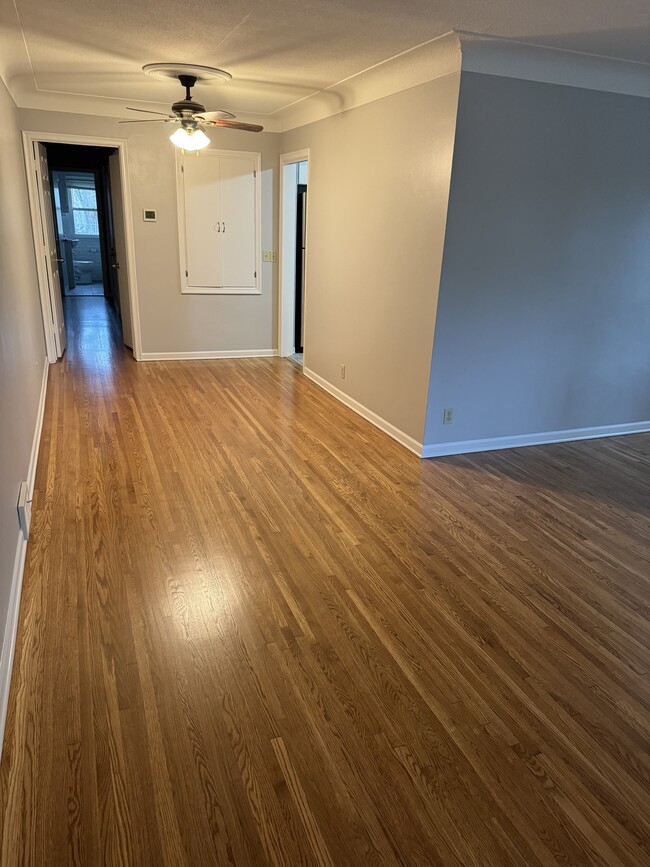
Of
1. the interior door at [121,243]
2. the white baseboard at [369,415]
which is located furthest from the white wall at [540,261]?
the interior door at [121,243]

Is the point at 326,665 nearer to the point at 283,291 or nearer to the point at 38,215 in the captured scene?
the point at 283,291

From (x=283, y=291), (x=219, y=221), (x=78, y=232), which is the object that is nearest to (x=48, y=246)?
(x=219, y=221)

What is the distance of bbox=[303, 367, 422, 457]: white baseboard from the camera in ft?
14.1

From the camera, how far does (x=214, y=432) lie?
4.46 m

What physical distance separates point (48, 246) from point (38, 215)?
0.32 m

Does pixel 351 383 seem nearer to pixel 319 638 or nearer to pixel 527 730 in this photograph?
pixel 319 638

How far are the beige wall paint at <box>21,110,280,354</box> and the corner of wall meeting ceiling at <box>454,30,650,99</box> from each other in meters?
3.47

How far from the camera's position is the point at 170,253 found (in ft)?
20.8

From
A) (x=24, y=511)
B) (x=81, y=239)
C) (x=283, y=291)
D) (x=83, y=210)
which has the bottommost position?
(x=24, y=511)

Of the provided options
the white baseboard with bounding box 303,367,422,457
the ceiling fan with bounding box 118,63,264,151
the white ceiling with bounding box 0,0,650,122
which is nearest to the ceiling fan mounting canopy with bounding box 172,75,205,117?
the ceiling fan with bounding box 118,63,264,151

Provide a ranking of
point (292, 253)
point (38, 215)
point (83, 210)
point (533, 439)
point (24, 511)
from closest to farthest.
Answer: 1. point (24, 511)
2. point (533, 439)
3. point (38, 215)
4. point (292, 253)
5. point (83, 210)

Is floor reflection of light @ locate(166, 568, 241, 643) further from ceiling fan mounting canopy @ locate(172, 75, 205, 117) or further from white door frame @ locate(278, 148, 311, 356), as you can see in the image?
white door frame @ locate(278, 148, 311, 356)

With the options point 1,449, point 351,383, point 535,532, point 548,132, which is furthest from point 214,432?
point 548,132

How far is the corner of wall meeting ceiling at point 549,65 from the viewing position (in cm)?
328
